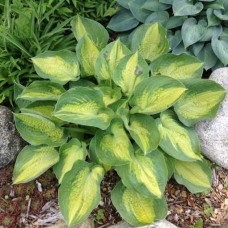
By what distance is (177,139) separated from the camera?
274cm

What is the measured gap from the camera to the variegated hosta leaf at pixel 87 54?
114 inches

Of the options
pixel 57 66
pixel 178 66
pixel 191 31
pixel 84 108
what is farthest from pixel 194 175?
pixel 57 66

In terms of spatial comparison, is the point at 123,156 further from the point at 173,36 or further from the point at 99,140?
the point at 173,36

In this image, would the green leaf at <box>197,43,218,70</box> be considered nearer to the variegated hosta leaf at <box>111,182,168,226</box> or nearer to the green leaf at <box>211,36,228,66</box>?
the green leaf at <box>211,36,228,66</box>

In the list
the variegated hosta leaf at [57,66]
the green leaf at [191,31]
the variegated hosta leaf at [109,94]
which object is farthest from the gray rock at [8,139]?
the green leaf at [191,31]

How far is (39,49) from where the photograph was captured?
3.12 meters

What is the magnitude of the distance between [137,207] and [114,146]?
392 mm

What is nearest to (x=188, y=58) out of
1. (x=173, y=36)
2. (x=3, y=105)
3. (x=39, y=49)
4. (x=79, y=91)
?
(x=173, y=36)

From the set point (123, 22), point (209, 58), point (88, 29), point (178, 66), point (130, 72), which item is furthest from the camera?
point (123, 22)

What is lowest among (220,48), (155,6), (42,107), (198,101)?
(42,107)

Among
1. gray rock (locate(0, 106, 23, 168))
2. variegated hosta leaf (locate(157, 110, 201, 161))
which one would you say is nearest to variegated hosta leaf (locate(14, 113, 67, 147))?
gray rock (locate(0, 106, 23, 168))

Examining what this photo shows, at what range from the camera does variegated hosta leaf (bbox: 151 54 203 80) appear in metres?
2.88

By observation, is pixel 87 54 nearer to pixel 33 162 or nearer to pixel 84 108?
pixel 84 108

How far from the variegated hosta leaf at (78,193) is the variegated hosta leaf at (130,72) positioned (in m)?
0.52
